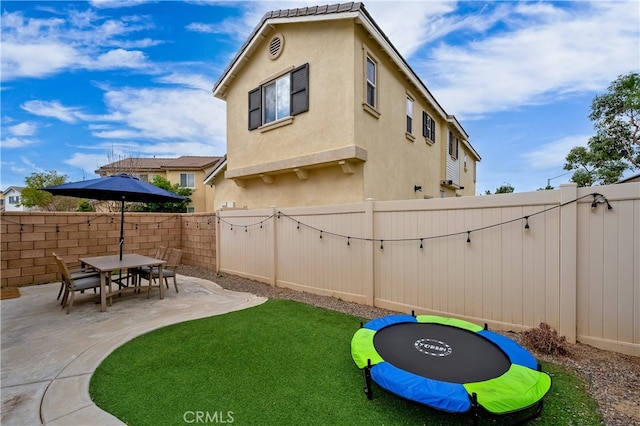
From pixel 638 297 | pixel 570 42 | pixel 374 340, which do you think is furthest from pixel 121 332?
pixel 570 42

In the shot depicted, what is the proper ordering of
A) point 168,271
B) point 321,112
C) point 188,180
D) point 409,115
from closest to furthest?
point 168,271, point 321,112, point 409,115, point 188,180

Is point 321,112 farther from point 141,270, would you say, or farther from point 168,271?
point 141,270

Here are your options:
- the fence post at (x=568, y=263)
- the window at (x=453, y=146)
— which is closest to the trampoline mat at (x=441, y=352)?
the fence post at (x=568, y=263)

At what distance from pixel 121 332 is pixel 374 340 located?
4026mm

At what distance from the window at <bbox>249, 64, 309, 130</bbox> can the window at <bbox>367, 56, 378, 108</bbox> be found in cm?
181

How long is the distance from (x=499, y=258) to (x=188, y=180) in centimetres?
2731

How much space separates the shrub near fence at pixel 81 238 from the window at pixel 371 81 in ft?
21.7

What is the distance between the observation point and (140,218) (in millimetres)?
9844

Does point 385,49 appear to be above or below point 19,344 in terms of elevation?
above

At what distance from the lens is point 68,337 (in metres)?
4.21

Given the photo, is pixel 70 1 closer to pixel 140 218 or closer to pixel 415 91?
pixel 140 218

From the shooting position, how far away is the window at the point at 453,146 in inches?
606

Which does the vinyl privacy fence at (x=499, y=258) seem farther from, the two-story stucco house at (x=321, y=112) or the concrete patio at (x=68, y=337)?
the concrete patio at (x=68, y=337)

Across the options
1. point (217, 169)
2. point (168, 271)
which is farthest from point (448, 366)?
point (217, 169)
